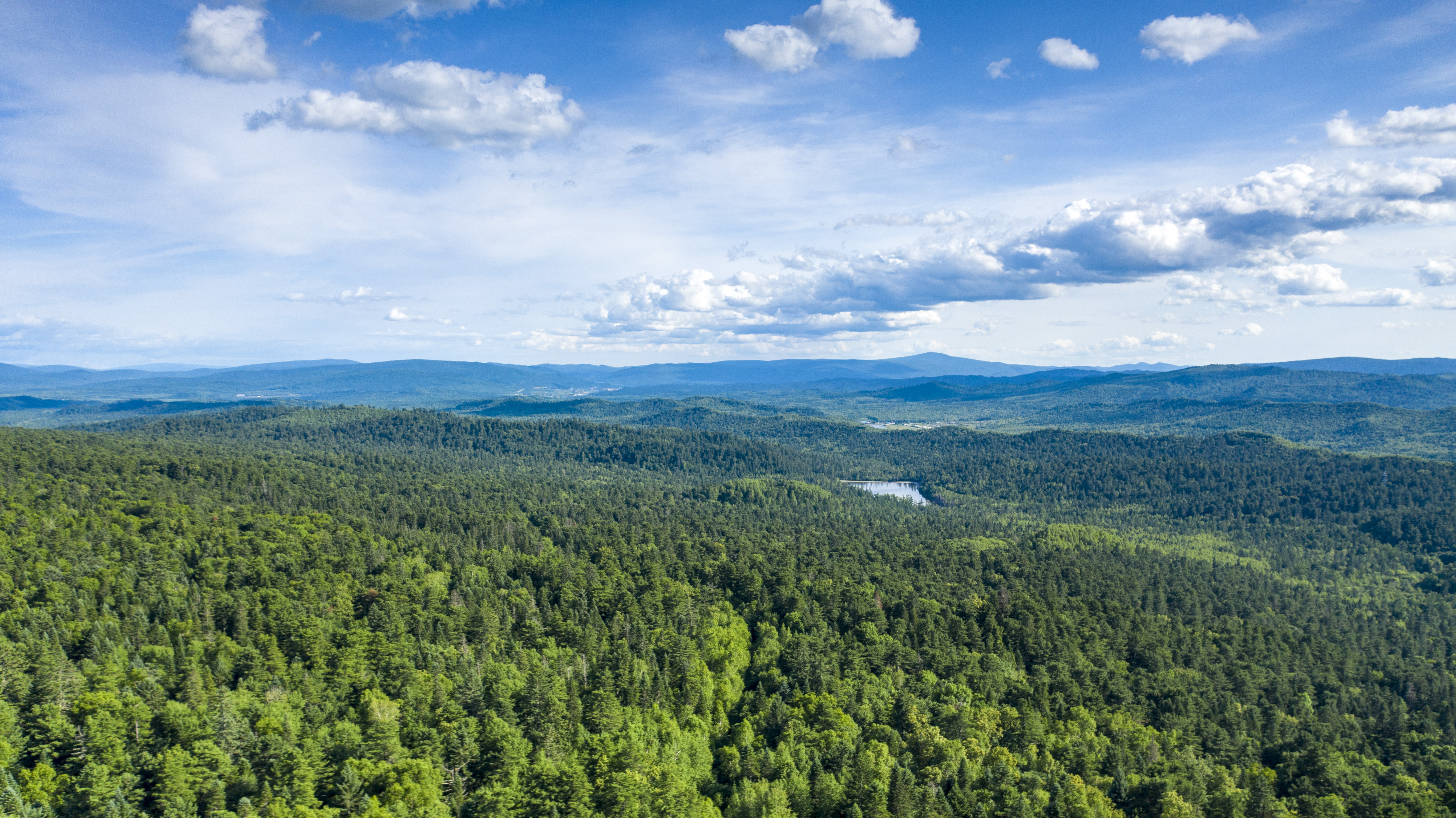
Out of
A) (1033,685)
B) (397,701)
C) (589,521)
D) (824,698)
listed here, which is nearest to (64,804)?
(397,701)

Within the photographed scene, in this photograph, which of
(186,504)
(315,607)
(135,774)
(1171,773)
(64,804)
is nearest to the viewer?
(64,804)

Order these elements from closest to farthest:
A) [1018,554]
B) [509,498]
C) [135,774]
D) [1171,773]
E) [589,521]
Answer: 1. [135,774]
2. [1171,773]
3. [1018,554]
4. [589,521]
5. [509,498]

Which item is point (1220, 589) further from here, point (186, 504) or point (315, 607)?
point (186, 504)

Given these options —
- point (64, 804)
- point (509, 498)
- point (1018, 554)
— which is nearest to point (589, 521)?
point (509, 498)

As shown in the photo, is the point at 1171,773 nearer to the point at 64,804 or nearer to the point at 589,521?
the point at 64,804

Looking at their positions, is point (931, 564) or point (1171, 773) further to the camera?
point (931, 564)

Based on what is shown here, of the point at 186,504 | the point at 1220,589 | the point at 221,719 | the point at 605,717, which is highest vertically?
the point at 186,504

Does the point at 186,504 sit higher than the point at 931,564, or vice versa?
the point at 186,504
